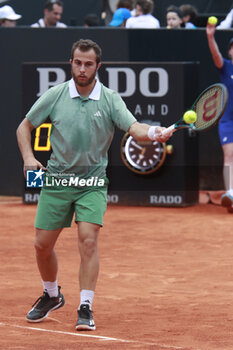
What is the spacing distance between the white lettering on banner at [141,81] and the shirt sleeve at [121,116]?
6.17 meters

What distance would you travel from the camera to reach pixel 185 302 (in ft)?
23.0

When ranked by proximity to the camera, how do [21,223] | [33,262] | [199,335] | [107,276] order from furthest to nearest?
[21,223], [33,262], [107,276], [199,335]

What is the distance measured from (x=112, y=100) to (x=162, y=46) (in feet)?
22.8

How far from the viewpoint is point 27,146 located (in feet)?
20.1

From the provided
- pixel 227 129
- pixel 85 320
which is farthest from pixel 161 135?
pixel 227 129

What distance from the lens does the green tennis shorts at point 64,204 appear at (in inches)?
241

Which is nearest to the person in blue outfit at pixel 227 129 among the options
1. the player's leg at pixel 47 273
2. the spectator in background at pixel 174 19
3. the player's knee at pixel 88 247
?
the spectator in background at pixel 174 19

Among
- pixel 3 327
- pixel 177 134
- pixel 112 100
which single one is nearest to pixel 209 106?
pixel 112 100

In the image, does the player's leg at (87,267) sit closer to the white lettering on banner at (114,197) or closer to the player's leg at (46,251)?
the player's leg at (46,251)

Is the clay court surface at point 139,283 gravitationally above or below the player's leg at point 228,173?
below

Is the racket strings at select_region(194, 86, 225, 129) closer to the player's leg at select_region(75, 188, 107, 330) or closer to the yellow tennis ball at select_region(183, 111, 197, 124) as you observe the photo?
the yellow tennis ball at select_region(183, 111, 197, 124)

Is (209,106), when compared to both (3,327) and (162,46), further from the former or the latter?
(162,46)

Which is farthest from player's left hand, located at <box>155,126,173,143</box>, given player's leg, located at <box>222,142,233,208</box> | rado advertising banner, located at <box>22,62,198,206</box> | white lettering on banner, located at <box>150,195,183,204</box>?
white lettering on banner, located at <box>150,195,183,204</box>

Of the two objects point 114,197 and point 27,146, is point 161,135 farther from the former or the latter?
point 114,197
